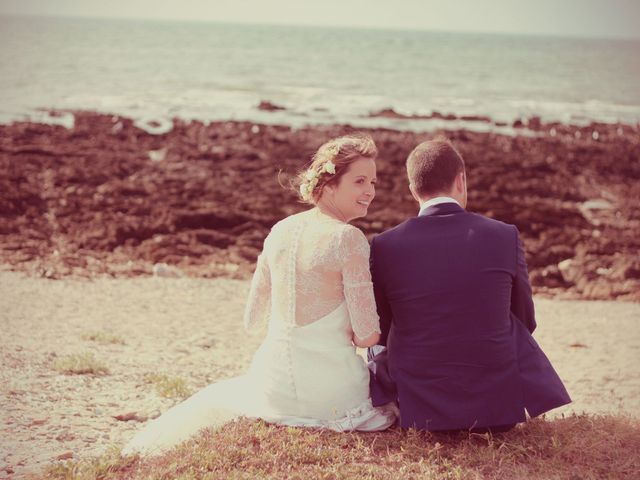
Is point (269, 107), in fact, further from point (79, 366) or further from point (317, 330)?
point (317, 330)

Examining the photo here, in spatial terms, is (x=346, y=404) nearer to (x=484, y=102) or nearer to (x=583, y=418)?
(x=583, y=418)

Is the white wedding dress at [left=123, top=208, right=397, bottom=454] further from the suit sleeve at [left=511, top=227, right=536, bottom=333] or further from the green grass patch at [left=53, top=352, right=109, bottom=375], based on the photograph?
the green grass patch at [left=53, top=352, right=109, bottom=375]

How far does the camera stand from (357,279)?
4.24m

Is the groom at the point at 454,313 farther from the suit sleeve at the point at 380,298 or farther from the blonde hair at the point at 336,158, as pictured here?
the blonde hair at the point at 336,158

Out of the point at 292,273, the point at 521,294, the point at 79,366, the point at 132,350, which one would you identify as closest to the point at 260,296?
the point at 292,273

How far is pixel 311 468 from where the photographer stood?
4012mm

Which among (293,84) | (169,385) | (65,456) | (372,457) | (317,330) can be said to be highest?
(293,84)

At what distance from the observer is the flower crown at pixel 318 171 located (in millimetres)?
4391

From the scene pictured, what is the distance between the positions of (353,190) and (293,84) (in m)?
42.8

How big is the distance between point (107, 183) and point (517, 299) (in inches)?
521

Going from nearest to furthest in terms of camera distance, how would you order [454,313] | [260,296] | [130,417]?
[454,313], [260,296], [130,417]

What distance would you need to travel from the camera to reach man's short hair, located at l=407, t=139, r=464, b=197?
14.0 ft

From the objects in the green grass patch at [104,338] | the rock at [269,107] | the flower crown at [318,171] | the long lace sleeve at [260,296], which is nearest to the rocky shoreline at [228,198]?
the green grass patch at [104,338]

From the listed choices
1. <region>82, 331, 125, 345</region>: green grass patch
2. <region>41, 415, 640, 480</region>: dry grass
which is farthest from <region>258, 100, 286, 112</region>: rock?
<region>41, 415, 640, 480</region>: dry grass
